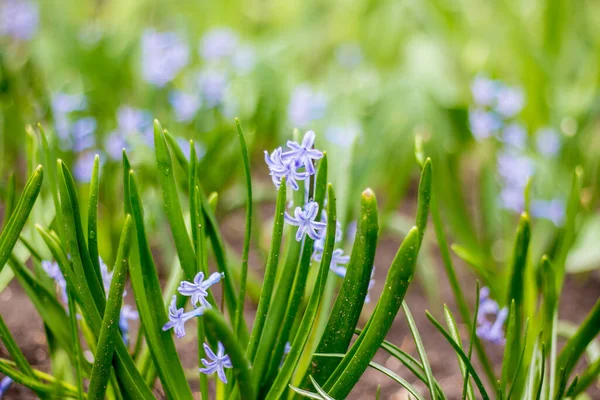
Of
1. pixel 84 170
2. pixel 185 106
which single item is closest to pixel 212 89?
pixel 185 106

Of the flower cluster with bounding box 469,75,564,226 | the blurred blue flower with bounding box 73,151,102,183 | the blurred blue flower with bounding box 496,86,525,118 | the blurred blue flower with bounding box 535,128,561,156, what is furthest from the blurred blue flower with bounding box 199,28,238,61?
the blurred blue flower with bounding box 535,128,561,156

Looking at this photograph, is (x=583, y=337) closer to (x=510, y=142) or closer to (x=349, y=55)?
(x=510, y=142)

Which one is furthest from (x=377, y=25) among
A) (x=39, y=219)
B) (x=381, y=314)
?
(x=381, y=314)

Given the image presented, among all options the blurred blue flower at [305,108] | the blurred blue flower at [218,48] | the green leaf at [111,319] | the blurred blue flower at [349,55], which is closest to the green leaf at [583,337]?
the green leaf at [111,319]

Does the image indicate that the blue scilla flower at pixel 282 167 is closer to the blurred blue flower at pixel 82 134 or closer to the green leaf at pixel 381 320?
the green leaf at pixel 381 320

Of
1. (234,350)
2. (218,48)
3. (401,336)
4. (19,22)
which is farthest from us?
(19,22)

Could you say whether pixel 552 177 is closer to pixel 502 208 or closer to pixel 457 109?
pixel 502 208

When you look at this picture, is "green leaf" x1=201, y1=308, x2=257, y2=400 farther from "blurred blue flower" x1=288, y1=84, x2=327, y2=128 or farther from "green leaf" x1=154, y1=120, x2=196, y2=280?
"blurred blue flower" x1=288, y1=84, x2=327, y2=128
